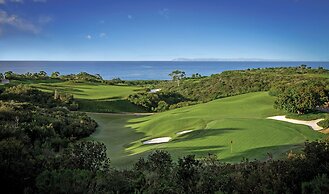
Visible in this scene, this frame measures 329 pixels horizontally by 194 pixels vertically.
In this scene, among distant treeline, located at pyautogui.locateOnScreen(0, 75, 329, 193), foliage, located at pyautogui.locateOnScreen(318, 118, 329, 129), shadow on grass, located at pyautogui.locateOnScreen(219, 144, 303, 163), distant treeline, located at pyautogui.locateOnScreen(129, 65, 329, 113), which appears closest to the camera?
distant treeline, located at pyautogui.locateOnScreen(0, 75, 329, 193)

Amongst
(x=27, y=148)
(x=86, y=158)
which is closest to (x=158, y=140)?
(x=27, y=148)

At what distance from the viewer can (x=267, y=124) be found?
19891 mm

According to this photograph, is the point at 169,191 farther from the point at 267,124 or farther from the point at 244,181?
the point at 267,124

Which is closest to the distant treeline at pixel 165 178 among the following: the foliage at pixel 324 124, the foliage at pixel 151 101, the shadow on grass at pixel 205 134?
the shadow on grass at pixel 205 134

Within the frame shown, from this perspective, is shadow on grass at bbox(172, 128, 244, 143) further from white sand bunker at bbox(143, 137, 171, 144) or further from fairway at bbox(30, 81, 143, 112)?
fairway at bbox(30, 81, 143, 112)

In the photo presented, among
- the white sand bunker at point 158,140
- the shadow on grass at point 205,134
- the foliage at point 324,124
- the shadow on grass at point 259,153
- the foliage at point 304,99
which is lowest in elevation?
the white sand bunker at point 158,140

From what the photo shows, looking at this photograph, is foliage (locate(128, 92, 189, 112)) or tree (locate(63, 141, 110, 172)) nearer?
tree (locate(63, 141, 110, 172))

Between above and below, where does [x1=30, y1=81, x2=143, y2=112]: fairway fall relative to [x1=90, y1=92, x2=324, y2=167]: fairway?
below

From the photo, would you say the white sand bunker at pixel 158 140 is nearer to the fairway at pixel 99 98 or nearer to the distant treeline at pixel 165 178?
the distant treeline at pixel 165 178

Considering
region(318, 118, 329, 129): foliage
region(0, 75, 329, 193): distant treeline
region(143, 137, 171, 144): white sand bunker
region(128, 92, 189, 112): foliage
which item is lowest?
region(128, 92, 189, 112): foliage

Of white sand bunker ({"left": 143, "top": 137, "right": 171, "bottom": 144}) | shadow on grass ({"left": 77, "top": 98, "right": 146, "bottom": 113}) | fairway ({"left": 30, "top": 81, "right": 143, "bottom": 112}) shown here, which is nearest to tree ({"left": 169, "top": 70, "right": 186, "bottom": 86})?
fairway ({"left": 30, "top": 81, "right": 143, "bottom": 112})

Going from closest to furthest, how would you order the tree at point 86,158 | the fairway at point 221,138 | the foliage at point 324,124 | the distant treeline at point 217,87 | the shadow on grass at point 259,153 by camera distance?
the tree at point 86,158 < the shadow on grass at point 259,153 < the fairway at point 221,138 < the foliage at point 324,124 < the distant treeline at point 217,87

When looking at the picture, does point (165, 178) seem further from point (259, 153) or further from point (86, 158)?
point (259, 153)

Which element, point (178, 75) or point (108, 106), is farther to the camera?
point (178, 75)
